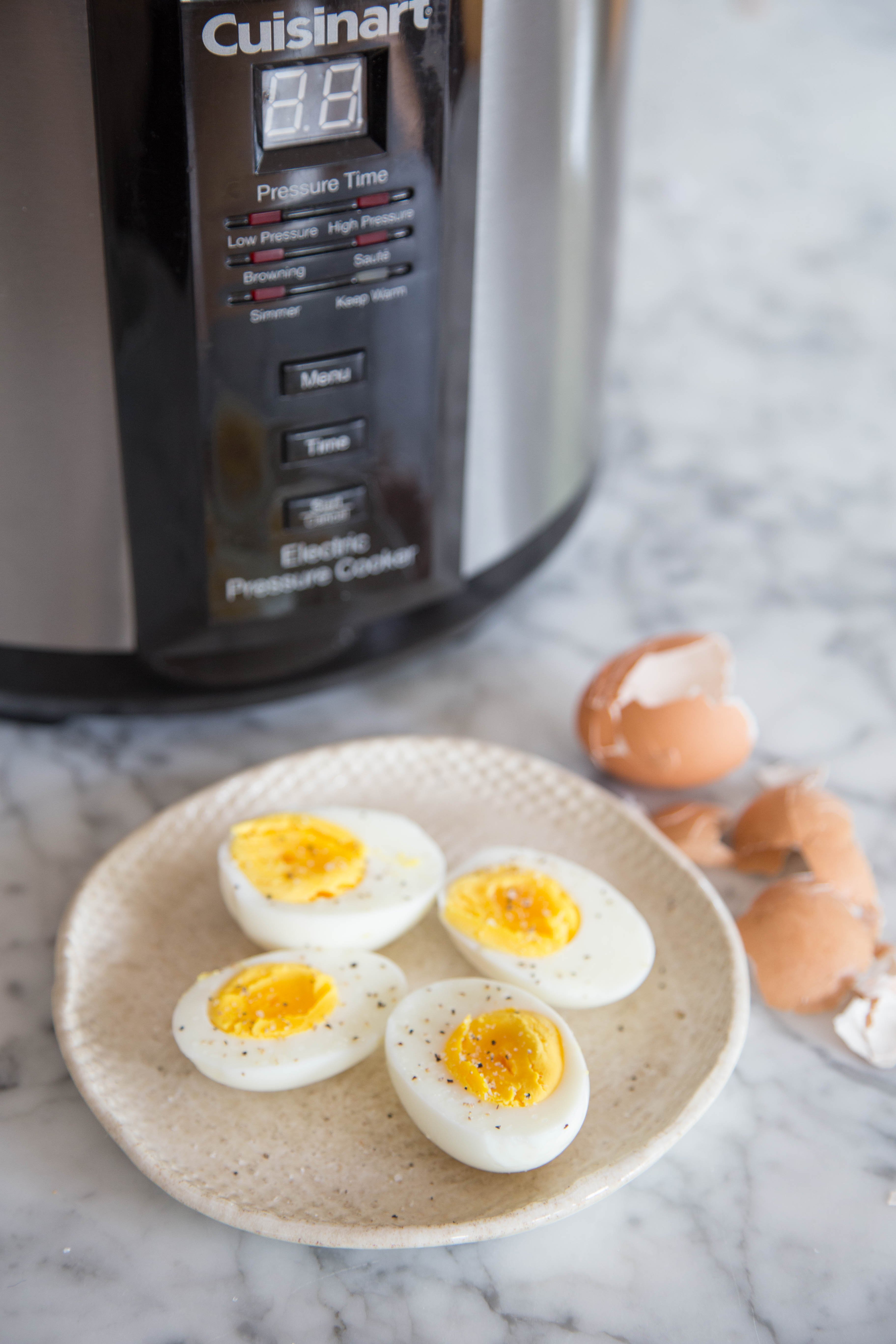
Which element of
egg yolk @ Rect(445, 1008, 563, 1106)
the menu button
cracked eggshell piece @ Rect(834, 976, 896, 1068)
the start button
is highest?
the menu button

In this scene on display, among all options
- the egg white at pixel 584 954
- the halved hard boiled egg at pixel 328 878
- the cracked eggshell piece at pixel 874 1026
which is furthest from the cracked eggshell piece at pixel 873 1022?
the halved hard boiled egg at pixel 328 878

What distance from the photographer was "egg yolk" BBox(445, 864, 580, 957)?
685 millimetres

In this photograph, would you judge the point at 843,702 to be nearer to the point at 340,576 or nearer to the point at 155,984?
the point at 340,576

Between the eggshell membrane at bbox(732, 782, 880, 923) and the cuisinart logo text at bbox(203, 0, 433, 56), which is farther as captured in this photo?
the eggshell membrane at bbox(732, 782, 880, 923)

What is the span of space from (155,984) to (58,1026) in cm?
6

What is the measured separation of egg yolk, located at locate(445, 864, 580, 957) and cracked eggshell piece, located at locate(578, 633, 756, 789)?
0.12 m

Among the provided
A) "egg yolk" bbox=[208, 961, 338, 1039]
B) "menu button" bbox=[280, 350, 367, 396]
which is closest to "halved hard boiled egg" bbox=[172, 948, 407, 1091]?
"egg yolk" bbox=[208, 961, 338, 1039]

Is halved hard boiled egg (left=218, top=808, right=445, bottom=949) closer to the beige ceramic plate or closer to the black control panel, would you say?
the beige ceramic plate

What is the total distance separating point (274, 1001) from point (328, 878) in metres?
0.07

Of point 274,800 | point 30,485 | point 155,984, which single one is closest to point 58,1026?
point 155,984

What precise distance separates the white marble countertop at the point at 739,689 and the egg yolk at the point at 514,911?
115 millimetres

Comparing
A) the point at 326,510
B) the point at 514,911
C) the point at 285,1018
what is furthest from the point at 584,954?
the point at 326,510

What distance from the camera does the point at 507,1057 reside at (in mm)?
615

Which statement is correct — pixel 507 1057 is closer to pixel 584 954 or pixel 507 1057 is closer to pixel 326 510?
pixel 584 954
